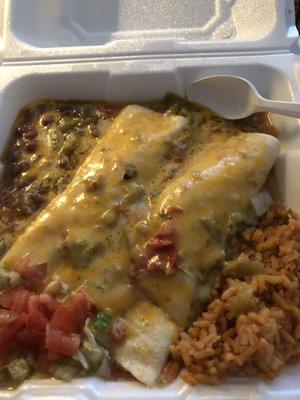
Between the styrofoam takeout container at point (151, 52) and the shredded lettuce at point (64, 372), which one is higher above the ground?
the styrofoam takeout container at point (151, 52)

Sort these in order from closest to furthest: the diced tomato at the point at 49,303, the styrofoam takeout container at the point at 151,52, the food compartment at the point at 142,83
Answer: the diced tomato at the point at 49,303, the food compartment at the point at 142,83, the styrofoam takeout container at the point at 151,52

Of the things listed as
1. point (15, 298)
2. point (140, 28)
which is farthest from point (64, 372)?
point (140, 28)

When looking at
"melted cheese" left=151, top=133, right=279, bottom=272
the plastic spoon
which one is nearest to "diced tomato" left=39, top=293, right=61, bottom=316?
"melted cheese" left=151, top=133, right=279, bottom=272

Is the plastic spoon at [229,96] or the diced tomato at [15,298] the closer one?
the diced tomato at [15,298]

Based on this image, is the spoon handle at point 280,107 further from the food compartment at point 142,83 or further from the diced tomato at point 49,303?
the diced tomato at point 49,303

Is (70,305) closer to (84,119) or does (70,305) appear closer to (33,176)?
(33,176)

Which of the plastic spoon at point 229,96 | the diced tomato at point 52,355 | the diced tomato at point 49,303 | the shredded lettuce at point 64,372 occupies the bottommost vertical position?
the shredded lettuce at point 64,372

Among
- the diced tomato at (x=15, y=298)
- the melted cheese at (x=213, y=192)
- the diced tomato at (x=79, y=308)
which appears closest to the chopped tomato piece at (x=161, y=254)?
the melted cheese at (x=213, y=192)
